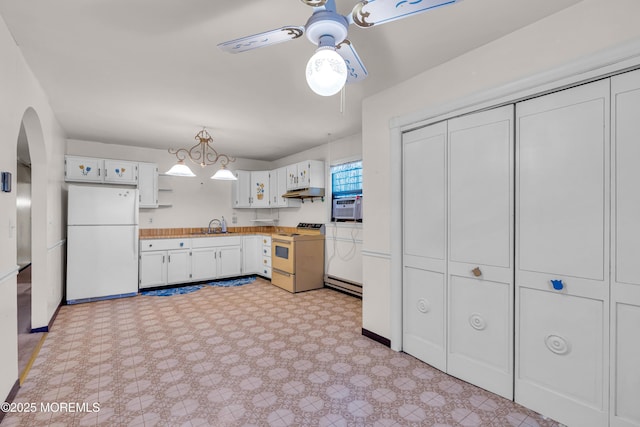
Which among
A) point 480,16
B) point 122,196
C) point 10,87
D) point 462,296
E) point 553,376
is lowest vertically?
point 553,376

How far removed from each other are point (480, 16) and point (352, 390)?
2.64 metres

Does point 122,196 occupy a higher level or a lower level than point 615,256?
higher

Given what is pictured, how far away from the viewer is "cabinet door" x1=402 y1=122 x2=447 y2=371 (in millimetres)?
2557

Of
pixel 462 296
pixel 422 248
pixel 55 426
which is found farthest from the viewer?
pixel 422 248

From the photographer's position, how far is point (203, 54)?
7.84 ft

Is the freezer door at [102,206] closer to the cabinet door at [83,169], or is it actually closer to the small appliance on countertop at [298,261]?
the cabinet door at [83,169]

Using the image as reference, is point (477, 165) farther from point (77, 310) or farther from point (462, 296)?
point (77, 310)

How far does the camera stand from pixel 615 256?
1.70 m

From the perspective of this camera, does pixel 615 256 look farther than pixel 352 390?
No

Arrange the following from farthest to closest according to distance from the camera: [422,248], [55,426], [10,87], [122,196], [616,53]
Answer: [122,196] < [422,248] < [10,87] < [55,426] < [616,53]

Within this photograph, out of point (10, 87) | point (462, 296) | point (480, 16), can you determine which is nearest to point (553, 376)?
point (462, 296)

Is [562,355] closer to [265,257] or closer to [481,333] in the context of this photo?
[481,333]

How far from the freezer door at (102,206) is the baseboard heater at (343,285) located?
3153mm

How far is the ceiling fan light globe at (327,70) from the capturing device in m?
1.27
